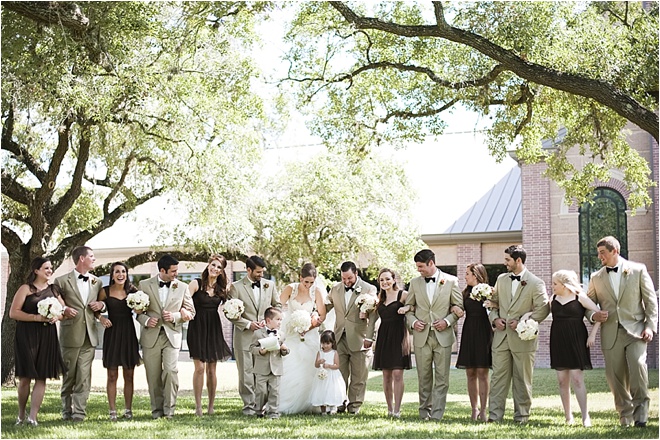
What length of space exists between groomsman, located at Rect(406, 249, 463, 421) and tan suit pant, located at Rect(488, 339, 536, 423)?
0.58 meters

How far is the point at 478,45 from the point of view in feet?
37.9

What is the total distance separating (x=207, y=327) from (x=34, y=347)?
2063 millimetres

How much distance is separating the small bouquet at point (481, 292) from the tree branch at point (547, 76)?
2942mm

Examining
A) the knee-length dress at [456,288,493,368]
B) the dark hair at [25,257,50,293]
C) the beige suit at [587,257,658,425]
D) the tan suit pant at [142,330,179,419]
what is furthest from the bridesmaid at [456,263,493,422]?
the dark hair at [25,257,50,293]

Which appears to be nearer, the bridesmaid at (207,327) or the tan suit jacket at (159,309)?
the tan suit jacket at (159,309)

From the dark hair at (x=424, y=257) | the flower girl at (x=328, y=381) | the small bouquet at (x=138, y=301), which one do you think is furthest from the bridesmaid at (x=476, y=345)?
the small bouquet at (x=138, y=301)

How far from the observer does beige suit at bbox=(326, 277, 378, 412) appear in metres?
10.9

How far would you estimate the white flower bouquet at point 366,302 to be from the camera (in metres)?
10.5

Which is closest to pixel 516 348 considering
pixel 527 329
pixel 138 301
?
pixel 527 329

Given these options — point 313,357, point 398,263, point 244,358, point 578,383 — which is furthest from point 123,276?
point 398,263

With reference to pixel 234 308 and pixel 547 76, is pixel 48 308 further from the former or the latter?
pixel 547 76

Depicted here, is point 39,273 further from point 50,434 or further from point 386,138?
point 386,138

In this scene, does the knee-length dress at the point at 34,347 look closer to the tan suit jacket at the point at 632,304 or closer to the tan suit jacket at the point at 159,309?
the tan suit jacket at the point at 159,309

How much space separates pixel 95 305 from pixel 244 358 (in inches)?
78.6
